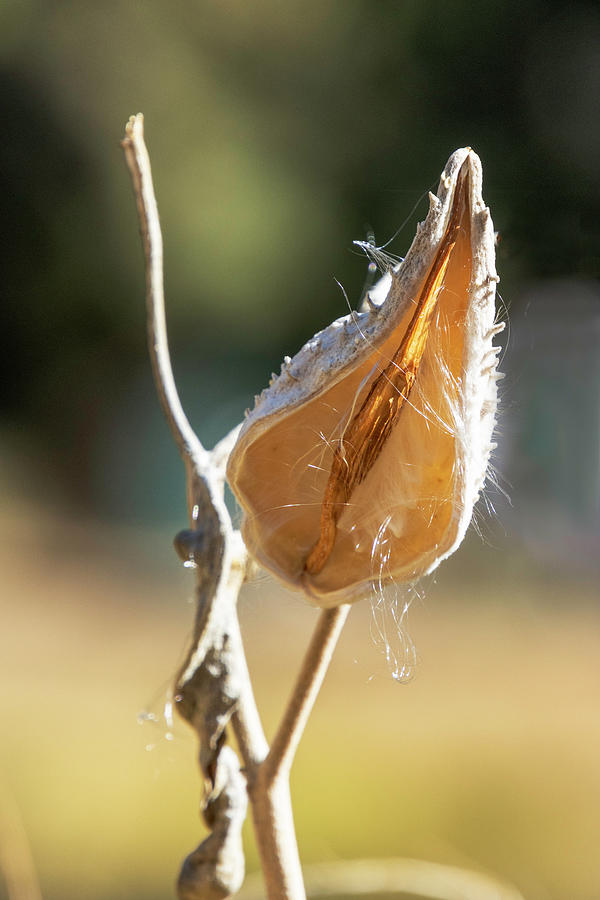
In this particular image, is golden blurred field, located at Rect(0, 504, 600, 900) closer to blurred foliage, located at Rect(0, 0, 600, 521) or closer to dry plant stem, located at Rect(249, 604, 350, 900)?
blurred foliage, located at Rect(0, 0, 600, 521)

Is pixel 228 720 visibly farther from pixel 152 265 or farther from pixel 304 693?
pixel 152 265

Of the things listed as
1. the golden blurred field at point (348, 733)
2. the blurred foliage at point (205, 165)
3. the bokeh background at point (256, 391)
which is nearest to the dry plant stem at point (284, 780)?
the bokeh background at point (256, 391)

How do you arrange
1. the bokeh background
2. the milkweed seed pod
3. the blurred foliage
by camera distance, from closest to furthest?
the milkweed seed pod, the bokeh background, the blurred foliage

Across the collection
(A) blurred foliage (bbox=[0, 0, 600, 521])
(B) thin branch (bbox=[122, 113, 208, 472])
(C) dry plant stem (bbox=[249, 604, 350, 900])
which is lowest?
(C) dry plant stem (bbox=[249, 604, 350, 900])

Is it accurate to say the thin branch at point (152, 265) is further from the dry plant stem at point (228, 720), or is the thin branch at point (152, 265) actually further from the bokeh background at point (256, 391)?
the bokeh background at point (256, 391)

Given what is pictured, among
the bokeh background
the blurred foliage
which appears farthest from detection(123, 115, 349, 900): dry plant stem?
the blurred foliage

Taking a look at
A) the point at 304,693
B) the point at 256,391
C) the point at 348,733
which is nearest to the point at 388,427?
the point at 304,693
